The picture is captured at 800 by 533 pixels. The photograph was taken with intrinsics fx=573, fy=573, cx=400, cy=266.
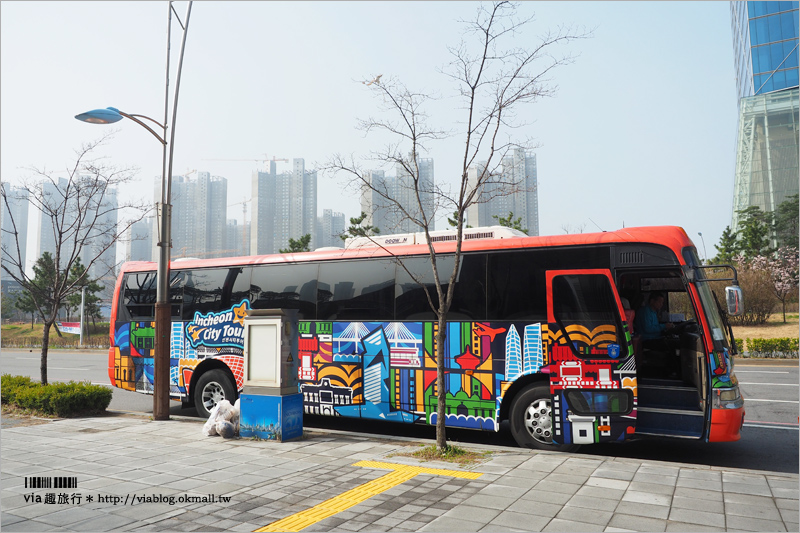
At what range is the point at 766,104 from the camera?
59469mm

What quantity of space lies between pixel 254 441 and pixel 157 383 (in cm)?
303

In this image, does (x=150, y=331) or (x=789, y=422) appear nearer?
(x=789, y=422)

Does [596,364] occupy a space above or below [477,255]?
below

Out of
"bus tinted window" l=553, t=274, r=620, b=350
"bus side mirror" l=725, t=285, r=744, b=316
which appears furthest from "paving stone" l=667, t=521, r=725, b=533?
"bus side mirror" l=725, t=285, r=744, b=316

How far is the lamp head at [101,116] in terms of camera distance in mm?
9914

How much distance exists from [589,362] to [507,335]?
1180mm

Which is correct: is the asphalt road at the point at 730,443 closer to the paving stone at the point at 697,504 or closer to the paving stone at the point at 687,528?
the paving stone at the point at 697,504

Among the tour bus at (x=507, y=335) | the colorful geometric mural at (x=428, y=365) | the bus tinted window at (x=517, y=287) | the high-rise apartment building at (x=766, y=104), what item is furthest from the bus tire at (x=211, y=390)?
the high-rise apartment building at (x=766, y=104)

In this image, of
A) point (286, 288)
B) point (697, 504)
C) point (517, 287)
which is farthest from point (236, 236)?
point (697, 504)

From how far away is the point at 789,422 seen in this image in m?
10.3

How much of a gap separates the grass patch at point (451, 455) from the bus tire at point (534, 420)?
0.68m

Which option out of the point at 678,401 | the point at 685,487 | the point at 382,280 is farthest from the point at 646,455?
the point at 382,280

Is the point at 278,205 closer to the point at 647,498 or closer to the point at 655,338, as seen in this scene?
the point at 655,338

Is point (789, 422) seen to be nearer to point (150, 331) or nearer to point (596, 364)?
point (596, 364)
